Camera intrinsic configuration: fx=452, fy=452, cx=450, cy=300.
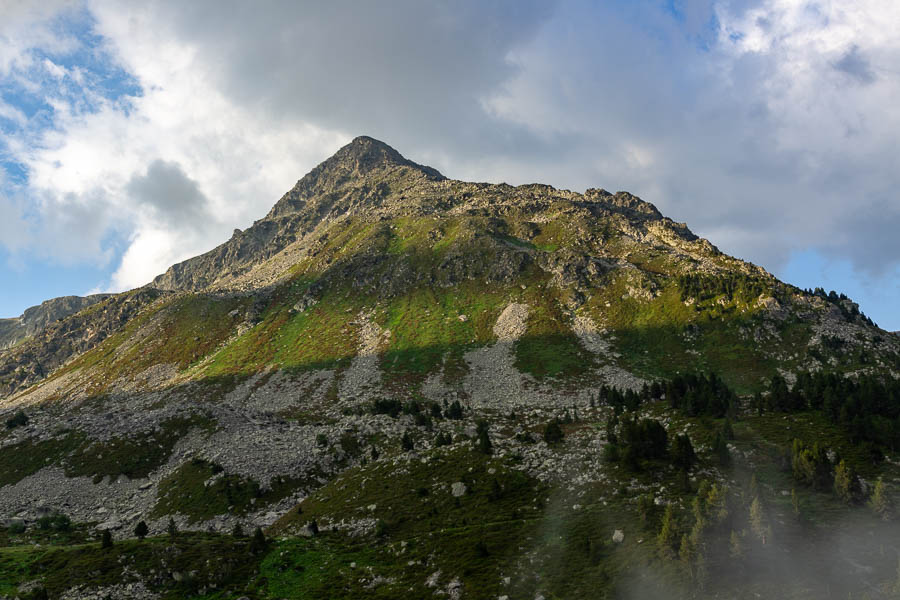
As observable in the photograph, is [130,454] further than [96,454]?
No

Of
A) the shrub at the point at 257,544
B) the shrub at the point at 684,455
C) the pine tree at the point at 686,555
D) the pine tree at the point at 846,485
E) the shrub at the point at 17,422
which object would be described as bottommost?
the shrub at the point at 257,544

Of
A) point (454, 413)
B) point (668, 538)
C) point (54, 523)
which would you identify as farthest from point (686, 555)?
point (54, 523)

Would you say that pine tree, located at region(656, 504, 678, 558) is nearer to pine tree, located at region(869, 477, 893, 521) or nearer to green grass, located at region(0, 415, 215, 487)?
pine tree, located at region(869, 477, 893, 521)

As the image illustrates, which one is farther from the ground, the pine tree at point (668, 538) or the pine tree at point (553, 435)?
the pine tree at point (553, 435)

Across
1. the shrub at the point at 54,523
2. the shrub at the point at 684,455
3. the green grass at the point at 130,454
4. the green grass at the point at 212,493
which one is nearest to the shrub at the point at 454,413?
the green grass at the point at 212,493

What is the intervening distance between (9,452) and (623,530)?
93832mm

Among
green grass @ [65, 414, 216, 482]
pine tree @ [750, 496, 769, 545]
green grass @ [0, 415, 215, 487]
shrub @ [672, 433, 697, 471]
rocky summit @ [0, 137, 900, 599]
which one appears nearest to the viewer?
pine tree @ [750, 496, 769, 545]

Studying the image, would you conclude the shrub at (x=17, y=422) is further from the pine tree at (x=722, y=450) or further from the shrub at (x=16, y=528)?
the pine tree at (x=722, y=450)

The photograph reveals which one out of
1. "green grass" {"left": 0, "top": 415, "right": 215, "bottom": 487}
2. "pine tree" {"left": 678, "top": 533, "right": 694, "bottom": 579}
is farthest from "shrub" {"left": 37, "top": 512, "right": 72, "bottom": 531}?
"pine tree" {"left": 678, "top": 533, "right": 694, "bottom": 579}

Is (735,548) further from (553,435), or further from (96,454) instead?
(96,454)

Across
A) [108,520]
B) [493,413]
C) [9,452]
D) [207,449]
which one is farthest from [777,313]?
[9,452]

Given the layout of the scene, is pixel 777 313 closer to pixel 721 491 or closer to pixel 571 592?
pixel 721 491

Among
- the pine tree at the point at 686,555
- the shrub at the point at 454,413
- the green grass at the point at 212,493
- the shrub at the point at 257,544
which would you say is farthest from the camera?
the shrub at the point at 454,413

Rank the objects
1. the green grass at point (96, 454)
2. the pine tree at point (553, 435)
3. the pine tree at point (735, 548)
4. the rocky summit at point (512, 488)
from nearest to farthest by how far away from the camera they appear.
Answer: the pine tree at point (735, 548)
the rocky summit at point (512, 488)
the pine tree at point (553, 435)
the green grass at point (96, 454)
